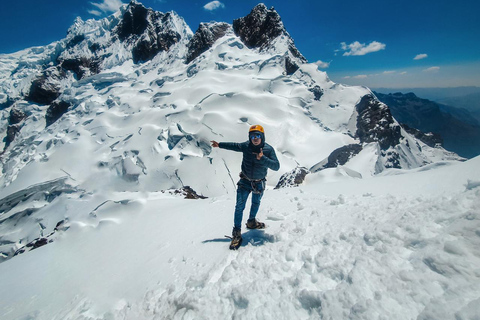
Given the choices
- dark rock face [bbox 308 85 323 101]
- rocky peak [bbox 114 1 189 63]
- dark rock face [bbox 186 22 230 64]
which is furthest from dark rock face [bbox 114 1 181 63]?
dark rock face [bbox 308 85 323 101]

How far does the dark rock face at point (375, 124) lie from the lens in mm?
34253

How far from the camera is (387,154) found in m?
33.4

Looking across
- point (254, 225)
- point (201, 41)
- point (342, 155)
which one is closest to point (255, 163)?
point (254, 225)

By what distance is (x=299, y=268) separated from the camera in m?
2.74

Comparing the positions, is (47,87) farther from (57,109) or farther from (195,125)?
(195,125)

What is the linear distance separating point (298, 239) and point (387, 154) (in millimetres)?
37165

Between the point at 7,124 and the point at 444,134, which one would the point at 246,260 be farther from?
the point at 444,134

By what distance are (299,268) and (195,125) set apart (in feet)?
97.6

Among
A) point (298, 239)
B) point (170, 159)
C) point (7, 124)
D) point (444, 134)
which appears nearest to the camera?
point (298, 239)

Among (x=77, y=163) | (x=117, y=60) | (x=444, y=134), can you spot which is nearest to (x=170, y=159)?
(x=77, y=163)

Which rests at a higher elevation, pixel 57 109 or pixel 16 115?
pixel 16 115

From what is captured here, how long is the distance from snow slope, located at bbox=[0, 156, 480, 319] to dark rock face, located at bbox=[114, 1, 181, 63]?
63669mm

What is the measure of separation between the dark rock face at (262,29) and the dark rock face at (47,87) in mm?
62626

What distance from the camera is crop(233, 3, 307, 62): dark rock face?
46781 millimetres
